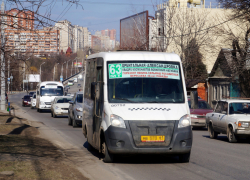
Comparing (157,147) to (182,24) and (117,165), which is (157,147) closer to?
(117,165)

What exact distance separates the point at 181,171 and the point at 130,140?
1.29m

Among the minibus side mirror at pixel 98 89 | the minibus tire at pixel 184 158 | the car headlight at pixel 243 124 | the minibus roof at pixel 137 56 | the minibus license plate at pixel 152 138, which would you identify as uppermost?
the minibus roof at pixel 137 56

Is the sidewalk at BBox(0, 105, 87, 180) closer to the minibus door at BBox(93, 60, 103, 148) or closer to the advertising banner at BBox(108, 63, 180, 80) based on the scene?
the minibus door at BBox(93, 60, 103, 148)

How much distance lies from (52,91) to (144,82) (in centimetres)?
3055

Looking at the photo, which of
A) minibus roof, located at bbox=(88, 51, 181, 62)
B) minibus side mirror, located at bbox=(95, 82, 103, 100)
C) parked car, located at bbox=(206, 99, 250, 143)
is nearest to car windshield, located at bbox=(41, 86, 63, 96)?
parked car, located at bbox=(206, 99, 250, 143)

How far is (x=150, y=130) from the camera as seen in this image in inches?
360

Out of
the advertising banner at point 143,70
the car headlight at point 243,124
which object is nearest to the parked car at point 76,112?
the car headlight at point 243,124

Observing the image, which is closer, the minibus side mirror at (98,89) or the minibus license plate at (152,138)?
the minibus license plate at (152,138)

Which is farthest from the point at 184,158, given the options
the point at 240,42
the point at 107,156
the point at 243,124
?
the point at 240,42

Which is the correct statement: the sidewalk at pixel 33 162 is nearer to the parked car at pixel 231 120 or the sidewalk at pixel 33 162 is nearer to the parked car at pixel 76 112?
the parked car at pixel 231 120

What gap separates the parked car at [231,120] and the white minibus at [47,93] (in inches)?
935

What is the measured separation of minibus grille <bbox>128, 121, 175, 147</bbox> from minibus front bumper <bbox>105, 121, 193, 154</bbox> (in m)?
0.05

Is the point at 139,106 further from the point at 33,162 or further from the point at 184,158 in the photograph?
the point at 33,162

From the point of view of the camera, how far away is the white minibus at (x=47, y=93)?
38625mm
